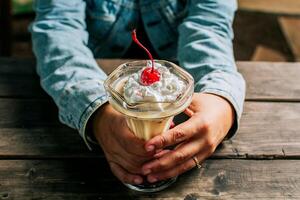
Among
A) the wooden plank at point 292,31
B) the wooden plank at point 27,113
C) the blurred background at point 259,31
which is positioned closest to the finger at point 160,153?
the wooden plank at point 27,113

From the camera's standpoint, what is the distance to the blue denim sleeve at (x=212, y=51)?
0.90 m

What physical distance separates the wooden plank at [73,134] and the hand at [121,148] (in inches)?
2.1

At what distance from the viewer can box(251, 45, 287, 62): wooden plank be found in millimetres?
2240

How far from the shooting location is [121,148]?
0.80 meters

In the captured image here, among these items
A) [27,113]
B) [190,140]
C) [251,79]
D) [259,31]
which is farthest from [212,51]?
[259,31]

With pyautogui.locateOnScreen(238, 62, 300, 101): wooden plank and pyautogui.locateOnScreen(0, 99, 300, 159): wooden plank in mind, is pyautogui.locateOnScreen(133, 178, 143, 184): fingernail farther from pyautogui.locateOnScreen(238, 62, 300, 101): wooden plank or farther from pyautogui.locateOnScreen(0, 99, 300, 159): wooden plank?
pyautogui.locateOnScreen(238, 62, 300, 101): wooden plank

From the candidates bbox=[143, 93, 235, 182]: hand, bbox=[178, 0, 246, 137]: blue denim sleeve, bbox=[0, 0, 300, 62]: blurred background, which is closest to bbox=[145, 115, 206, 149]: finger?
bbox=[143, 93, 235, 182]: hand

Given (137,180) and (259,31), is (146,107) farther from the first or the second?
(259,31)

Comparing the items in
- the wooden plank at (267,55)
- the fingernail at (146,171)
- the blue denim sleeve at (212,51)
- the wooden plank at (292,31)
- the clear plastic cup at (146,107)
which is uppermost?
the clear plastic cup at (146,107)

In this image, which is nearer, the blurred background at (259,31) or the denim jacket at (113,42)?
the denim jacket at (113,42)

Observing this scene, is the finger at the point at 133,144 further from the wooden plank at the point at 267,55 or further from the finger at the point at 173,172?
the wooden plank at the point at 267,55

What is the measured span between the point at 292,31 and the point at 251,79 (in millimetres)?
1545

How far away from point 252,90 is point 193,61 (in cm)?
15

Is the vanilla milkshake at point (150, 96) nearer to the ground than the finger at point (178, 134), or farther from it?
farther from it
